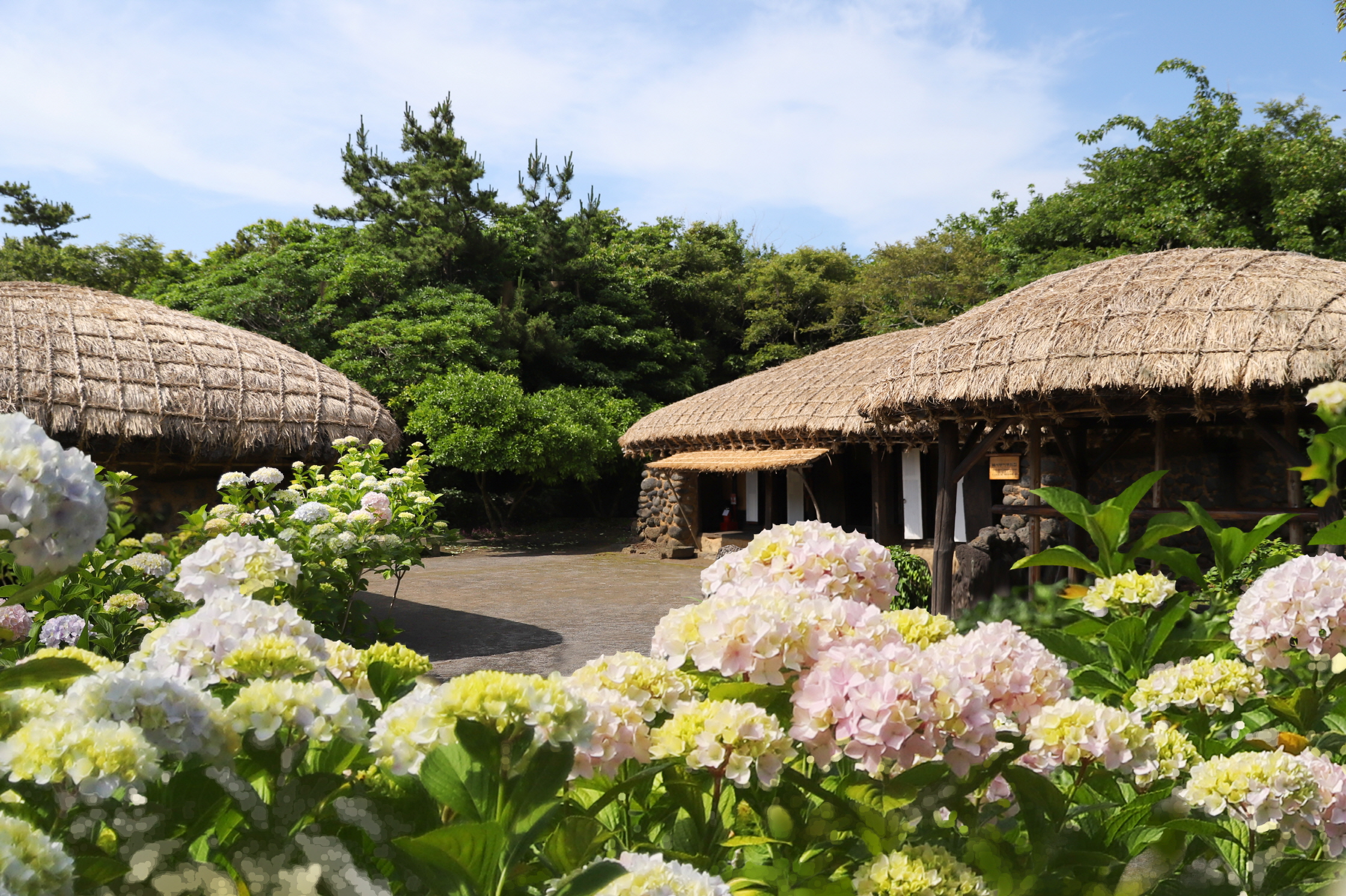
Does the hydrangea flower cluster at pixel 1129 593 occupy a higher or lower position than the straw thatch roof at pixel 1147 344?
lower

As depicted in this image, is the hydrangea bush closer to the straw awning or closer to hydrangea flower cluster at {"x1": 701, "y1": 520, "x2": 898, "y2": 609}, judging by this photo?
hydrangea flower cluster at {"x1": 701, "y1": 520, "x2": 898, "y2": 609}

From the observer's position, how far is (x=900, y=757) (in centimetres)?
101

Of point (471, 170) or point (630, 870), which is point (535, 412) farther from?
point (630, 870)

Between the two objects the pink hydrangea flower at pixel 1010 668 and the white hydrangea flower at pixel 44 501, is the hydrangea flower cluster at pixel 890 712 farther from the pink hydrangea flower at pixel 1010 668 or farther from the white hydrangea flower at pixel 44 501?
the white hydrangea flower at pixel 44 501

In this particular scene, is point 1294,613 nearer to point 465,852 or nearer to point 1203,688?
point 1203,688

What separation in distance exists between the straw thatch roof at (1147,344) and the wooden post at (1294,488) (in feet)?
1.49

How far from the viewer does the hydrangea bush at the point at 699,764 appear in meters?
0.83

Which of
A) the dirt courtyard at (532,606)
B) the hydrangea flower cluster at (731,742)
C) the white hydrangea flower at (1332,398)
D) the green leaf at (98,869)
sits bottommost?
the dirt courtyard at (532,606)

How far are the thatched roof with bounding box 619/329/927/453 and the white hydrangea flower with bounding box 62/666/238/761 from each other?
1107 centimetres

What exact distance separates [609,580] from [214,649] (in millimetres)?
11228

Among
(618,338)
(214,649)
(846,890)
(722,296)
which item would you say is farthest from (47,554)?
(722,296)

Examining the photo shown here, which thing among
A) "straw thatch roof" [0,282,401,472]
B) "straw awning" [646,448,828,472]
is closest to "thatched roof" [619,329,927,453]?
"straw awning" [646,448,828,472]

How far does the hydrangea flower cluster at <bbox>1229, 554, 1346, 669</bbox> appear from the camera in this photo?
151cm

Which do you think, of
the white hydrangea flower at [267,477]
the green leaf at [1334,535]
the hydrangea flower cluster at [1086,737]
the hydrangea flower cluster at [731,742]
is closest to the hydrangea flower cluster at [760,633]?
the hydrangea flower cluster at [731,742]
